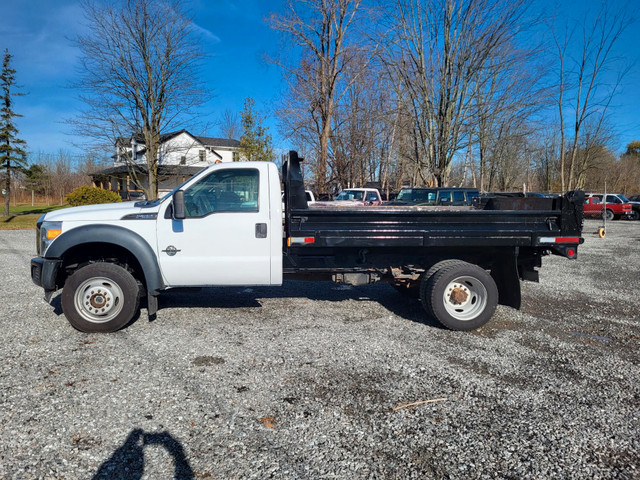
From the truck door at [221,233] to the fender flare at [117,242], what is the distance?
13cm

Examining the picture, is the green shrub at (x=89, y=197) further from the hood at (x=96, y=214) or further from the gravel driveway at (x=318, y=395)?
the hood at (x=96, y=214)

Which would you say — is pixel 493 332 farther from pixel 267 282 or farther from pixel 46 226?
Result: pixel 46 226

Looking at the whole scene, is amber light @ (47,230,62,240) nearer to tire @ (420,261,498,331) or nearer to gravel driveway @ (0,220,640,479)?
gravel driveway @ (0,220,640,479)

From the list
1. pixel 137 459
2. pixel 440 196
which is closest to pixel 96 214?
pixel 137 459

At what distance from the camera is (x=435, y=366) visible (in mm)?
4105

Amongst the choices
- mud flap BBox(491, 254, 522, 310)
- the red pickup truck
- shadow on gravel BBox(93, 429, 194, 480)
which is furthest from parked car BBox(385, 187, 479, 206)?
shadow on gravel BBox(93, 429, 194, 480)

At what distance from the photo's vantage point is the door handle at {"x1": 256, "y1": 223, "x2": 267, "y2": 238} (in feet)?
16.3

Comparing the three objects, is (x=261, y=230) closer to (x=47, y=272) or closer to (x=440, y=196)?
(x=47, y=272)

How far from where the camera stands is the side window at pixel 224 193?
498 centimetres

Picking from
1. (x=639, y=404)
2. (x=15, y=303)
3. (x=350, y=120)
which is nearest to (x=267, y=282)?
(x=639, y=404)

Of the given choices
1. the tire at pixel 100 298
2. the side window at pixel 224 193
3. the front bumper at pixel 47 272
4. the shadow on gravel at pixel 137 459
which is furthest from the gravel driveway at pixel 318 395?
the side window at pixel 224 193

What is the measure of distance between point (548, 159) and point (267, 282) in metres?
53.2

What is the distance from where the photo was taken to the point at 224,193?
5031mm

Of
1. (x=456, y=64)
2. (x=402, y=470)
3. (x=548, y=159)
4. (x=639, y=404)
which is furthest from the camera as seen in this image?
(x=548, y=159)
